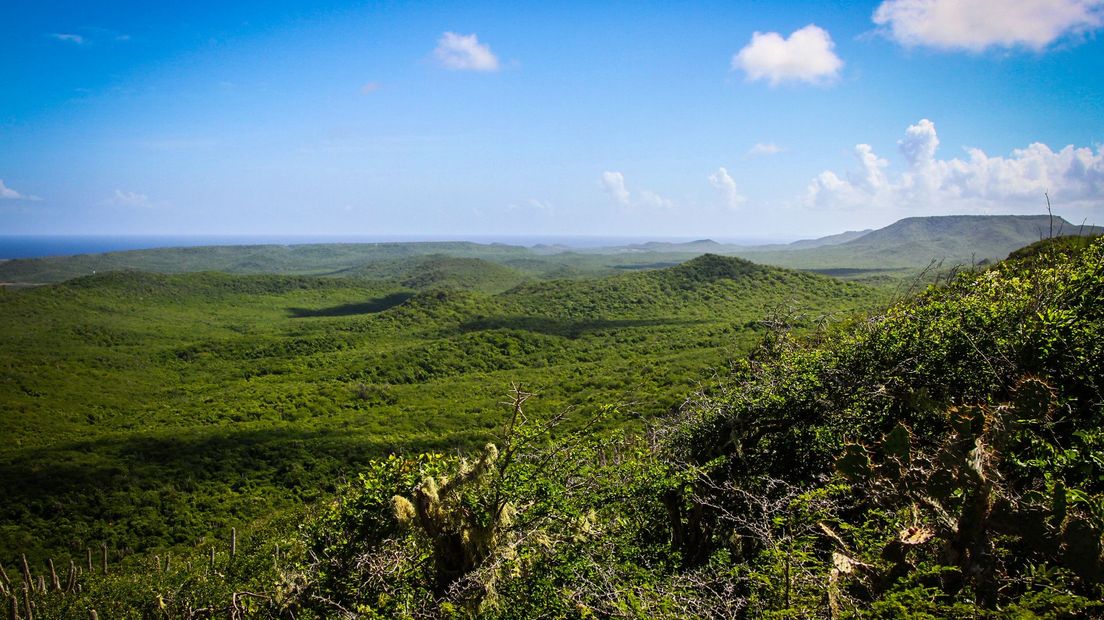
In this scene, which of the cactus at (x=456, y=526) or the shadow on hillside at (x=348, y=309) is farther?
the shadow on hillside at (x=348, y=309)

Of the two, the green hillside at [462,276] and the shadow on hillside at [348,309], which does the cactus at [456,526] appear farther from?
the green hillside at [462,276]

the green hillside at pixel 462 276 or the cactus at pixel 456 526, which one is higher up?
the green hillside at pixel 462 276

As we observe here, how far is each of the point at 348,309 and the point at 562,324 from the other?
5018 centimetres

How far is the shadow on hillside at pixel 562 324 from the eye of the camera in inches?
2456

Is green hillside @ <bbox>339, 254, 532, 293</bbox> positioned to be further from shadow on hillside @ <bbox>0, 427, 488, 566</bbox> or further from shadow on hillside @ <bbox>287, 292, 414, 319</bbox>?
shadow on hillside @ <bbox>0, 427, 488, 566</bbox>

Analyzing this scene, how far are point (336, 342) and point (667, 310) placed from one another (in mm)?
43638

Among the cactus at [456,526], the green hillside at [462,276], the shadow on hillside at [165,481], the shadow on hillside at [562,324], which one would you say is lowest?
the shadow on hillside at [165,481]

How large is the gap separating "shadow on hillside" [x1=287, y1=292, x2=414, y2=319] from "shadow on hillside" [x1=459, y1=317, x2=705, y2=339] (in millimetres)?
31422

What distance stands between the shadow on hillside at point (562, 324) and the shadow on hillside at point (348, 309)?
1237 inches

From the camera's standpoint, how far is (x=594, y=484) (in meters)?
8.30

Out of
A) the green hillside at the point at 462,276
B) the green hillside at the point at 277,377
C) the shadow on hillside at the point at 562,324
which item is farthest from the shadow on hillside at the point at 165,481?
the green hillside at the point at 462,276

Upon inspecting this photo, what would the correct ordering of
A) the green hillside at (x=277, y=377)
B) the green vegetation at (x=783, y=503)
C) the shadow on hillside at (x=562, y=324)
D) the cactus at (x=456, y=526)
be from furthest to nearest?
the shadow on hillside at (x=562, y=324) → the green hillside at (x=277, y=377) → the cactus at (x=456, y=526) → the green vegetation at (x=783, y=503)

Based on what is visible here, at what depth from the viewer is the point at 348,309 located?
319 feet

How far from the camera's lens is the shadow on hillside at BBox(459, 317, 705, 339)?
A: 62.4 m
